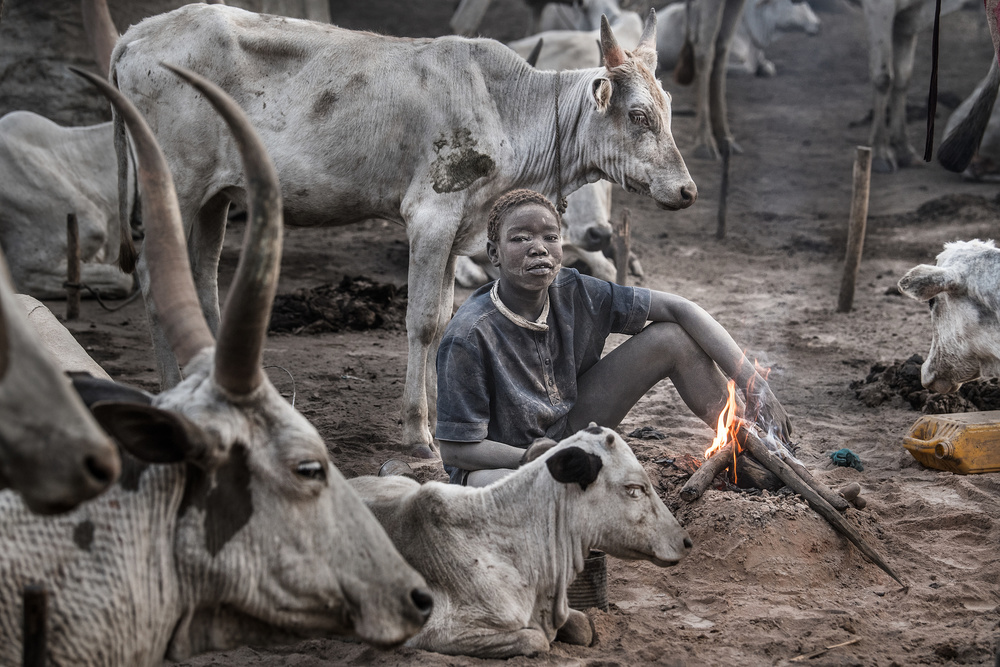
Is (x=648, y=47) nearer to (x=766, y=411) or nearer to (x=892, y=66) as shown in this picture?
(x=766, y=411)

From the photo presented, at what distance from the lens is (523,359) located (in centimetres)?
395

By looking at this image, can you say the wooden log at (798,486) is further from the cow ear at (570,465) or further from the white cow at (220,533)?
the white cow at (220,533)

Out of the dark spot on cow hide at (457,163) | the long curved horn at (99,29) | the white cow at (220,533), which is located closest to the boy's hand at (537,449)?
the white cow at (220,533)

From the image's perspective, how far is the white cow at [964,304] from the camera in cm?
482

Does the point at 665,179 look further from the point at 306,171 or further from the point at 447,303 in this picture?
the point at 306,171

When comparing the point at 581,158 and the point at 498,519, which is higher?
the point at 581,158

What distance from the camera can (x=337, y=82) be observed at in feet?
17.7

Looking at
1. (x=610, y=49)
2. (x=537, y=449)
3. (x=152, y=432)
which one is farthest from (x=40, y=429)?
(x=610, y=49)

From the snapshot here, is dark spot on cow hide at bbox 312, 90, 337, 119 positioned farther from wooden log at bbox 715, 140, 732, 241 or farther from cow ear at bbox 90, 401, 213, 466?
wooden log at bbox 715, 140, 732, 241

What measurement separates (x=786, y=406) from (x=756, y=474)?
6.48 feet

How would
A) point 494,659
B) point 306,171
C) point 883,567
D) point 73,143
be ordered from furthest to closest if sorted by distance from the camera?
point 73,143, point 306,171, point 883,567, point 494,659

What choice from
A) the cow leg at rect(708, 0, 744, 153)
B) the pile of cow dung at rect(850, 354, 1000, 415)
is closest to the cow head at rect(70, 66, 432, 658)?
the pile of cow dung at rect(850, 354, 1000, 415)

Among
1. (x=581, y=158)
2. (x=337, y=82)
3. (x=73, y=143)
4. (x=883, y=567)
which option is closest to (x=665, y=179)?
(x=581, y=158)

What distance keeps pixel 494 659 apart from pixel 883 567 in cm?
168
